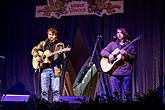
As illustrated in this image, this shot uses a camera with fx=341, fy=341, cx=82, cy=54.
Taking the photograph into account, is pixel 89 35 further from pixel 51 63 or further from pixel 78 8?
pixel 51 63

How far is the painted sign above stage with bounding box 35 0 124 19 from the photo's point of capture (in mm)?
10070

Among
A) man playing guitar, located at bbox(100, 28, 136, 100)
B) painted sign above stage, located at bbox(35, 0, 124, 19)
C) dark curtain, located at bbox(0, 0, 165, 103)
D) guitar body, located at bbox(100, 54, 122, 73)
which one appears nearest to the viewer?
man playing guitar, located at bbox(100, 28, 136, 100)

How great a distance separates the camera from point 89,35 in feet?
33.9

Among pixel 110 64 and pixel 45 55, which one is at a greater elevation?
pixel 45 55

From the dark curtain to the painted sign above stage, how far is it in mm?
133

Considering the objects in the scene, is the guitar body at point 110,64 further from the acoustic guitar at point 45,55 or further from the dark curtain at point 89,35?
the dark curtain at point 89,35

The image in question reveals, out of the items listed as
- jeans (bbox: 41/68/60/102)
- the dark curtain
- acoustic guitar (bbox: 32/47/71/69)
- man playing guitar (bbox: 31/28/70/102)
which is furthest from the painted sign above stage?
jeans (bbox: 41/68/60/102)

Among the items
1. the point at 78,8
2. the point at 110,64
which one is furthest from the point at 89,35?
the point at 110,64

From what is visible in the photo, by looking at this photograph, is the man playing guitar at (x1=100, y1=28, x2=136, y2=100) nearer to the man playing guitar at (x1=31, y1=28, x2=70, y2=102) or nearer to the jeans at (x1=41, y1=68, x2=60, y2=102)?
the man playing guitar at (x1=31, y1=28, x2=70, y2=102)

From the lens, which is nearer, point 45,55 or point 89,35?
point 45,55

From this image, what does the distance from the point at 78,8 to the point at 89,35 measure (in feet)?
3.02

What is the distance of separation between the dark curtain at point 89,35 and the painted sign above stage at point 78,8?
13 centimetres

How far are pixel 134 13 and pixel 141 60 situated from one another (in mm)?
1376

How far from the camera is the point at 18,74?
36.3 feet
